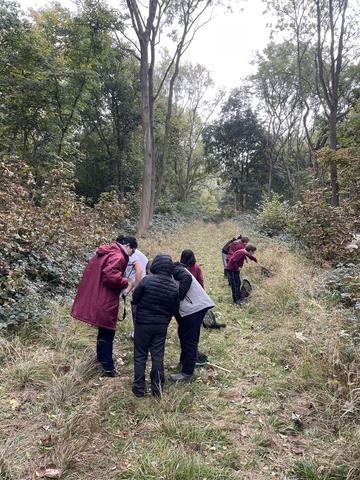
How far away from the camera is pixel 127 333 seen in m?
5.99

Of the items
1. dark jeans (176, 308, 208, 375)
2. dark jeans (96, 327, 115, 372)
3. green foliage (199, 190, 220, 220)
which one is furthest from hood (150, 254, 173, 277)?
green foliage (199, 190, 220, 220)

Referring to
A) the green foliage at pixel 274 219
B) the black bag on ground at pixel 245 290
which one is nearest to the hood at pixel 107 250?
the black bag on ground at pixel 245 290

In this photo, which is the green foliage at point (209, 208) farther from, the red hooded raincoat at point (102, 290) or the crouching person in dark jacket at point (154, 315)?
the crouching person in dark jacket at point (154, 315)

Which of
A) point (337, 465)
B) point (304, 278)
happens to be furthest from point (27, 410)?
point (304, 278)

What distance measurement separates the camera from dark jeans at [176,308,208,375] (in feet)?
15.2

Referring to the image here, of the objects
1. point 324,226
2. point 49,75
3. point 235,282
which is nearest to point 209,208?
point 49,75

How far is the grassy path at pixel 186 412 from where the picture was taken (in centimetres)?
300

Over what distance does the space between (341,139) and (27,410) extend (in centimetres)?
1623

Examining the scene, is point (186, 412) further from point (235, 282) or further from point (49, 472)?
point (235, 282)

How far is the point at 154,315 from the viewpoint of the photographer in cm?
409

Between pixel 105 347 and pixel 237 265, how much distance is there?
4.11 meters

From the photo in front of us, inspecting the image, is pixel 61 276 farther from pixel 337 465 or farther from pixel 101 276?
pixel 337 465

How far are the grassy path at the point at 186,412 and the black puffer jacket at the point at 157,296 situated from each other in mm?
904

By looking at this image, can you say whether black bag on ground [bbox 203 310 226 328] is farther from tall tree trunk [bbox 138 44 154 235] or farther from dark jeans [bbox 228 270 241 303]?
tall tree trunk [bbox 138 44 154 235]
